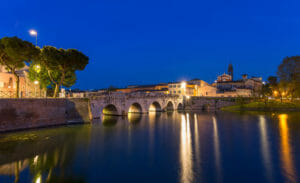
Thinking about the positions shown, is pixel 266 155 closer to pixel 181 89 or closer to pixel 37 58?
pixel 37 58

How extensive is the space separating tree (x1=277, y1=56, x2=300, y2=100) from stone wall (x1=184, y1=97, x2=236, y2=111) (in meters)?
21.6

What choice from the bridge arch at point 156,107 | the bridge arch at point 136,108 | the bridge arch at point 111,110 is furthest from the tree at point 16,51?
the bridge arch at point 156,107

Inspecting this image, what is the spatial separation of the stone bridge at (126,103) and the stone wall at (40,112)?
412 cm

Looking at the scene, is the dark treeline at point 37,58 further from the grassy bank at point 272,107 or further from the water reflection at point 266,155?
the grassy bank at point 272,107

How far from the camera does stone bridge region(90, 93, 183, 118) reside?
1602 inches

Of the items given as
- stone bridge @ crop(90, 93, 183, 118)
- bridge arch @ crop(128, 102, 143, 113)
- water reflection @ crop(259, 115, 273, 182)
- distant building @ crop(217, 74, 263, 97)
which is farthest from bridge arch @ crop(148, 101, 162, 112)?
distant building @ crop(217, 74, 263, 97)

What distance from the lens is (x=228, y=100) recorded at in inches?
3317

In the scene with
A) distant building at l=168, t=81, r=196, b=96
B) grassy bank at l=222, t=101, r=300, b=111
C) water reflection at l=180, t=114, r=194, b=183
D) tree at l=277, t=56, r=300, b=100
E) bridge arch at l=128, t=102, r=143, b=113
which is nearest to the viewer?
water reflection at l=180, t=114, r=194, b=183

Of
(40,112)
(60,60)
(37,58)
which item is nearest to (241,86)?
(60,60)

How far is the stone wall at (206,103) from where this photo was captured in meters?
83.5

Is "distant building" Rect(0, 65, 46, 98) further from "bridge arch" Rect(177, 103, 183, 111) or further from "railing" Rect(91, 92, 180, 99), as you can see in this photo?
"bridge arch" Rect(177, 103, 183, 111)

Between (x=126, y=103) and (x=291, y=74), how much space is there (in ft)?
196

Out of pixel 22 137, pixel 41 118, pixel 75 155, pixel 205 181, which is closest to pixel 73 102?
pixel 41 118

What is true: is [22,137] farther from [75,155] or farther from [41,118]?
[75,155]
